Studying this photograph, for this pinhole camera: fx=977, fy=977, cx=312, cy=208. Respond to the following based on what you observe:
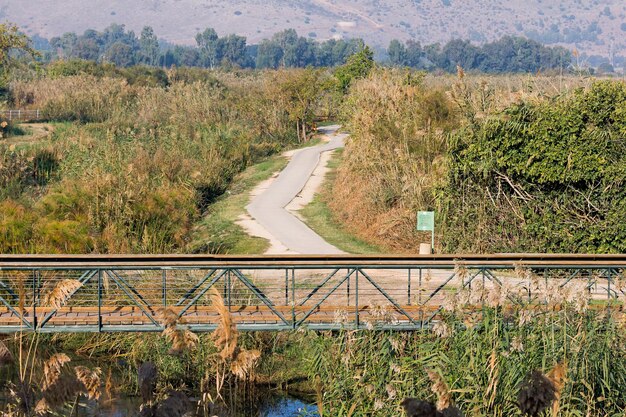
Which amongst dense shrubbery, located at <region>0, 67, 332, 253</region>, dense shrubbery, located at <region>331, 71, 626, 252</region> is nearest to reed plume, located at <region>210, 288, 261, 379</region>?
dense shrubbery, located at <region>0, 67, 332, 253</region>

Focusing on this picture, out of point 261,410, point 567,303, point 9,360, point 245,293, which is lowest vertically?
point 261,410

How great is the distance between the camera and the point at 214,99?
43.6 m

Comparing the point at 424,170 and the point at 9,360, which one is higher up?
the point at 9,360

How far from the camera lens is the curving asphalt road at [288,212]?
23031mm

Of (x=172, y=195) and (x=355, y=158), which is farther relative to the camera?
(x=355, y=158)

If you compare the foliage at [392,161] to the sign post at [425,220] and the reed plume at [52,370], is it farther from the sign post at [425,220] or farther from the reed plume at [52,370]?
the reed plume at [52,370]

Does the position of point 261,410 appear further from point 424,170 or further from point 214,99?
point 214,99

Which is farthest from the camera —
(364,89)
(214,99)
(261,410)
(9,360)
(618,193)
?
(214,99)

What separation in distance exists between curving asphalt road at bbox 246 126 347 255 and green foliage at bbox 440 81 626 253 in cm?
347

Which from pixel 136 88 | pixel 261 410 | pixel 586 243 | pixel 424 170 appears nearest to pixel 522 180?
pixel 586 243

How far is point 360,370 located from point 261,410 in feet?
10.4

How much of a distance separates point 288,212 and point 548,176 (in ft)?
31.2

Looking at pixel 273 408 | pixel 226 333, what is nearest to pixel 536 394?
pixel 226 333

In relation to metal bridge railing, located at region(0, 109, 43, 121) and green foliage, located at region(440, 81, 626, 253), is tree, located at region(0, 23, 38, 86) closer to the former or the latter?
metal bridge railing, located at region(0, 109, 43, 121)
